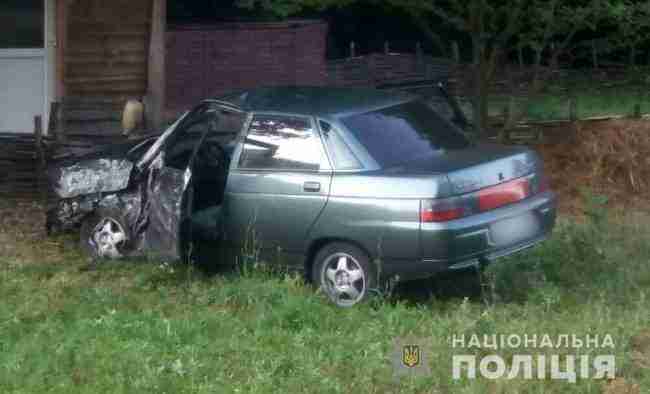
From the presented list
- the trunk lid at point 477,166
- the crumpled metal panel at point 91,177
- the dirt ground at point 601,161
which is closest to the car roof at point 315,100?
the trunk lid at point 477,166

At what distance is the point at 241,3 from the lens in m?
13.4

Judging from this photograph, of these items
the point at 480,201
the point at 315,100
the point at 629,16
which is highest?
the point at 629,16

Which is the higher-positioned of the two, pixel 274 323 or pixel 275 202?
pixel 275 202

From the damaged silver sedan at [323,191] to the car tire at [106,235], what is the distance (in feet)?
0.04

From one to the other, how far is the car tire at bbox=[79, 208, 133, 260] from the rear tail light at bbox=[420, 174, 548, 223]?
267cm

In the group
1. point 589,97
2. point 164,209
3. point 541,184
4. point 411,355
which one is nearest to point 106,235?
point 164,209

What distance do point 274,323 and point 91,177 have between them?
2705mm

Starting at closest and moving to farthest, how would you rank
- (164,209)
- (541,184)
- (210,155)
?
(541,184) → (164,209) → (210,155)

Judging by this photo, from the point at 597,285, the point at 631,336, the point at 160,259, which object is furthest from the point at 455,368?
→ the point at 160,259

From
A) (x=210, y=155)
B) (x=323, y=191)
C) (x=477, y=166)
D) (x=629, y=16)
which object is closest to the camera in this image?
(x=477, y=166)

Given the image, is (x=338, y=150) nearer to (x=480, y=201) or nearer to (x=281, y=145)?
(x=281, y=145)

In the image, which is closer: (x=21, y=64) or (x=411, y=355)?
(x=411, y=355)

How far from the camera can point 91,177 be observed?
9.21 meters

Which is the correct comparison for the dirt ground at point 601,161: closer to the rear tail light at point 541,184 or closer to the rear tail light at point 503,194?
the rear tail light at point 541,184
